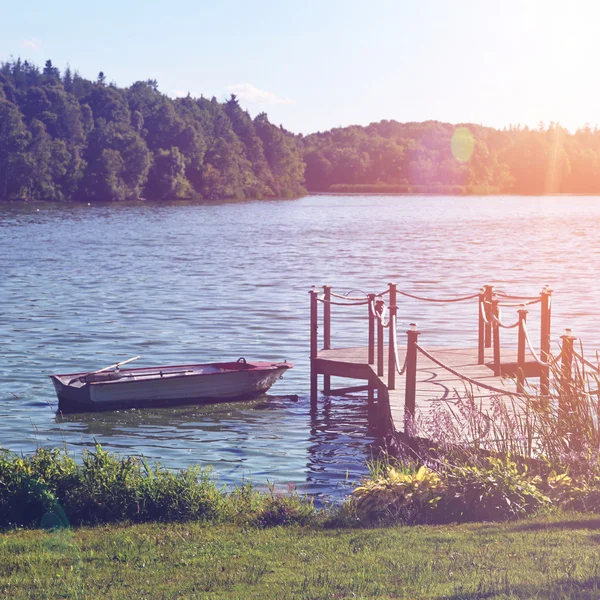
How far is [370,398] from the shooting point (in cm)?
1844

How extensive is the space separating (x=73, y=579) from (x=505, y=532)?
365 centimetres

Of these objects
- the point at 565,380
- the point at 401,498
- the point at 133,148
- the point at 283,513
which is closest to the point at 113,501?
the point at 283,513

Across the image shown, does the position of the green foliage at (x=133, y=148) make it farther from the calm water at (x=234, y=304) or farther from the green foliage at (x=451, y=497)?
the green foliage at (x=451, y=497)

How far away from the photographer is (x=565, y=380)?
1070 cm

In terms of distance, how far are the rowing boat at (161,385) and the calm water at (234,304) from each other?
281 millimetres

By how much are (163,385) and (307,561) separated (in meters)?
11.5

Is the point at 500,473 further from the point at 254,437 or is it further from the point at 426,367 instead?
the point at 254,437

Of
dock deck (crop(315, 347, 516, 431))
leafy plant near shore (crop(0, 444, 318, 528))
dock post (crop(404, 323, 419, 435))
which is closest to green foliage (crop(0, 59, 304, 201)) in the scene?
dock deck (crop(315, 347, 516, 431))

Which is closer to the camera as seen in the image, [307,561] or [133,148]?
[307,561]

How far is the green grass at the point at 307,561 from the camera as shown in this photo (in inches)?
273

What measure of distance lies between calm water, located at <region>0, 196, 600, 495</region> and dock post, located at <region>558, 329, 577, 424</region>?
3158 mm

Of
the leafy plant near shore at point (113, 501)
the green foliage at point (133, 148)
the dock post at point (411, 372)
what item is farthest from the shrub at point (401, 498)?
the green foliage at point (133, 148)

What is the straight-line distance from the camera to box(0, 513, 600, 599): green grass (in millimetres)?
6934

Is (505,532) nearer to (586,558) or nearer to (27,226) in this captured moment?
(586,558)
